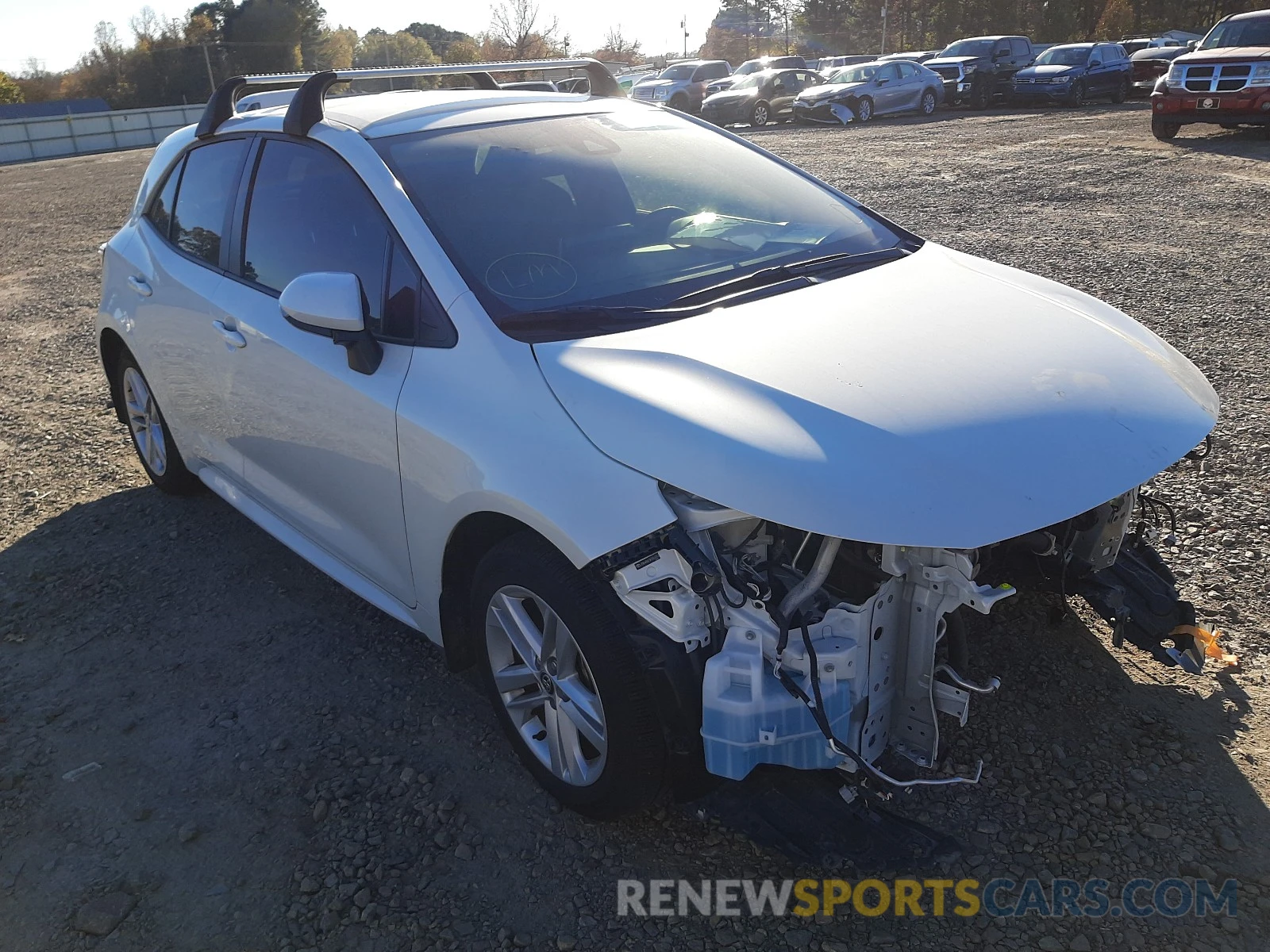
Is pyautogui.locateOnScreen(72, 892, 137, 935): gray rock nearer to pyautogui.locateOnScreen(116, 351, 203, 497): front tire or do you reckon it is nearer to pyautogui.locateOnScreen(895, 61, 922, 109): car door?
pyautogui.locateOnScreen(116, 351, 203, 497): front tire

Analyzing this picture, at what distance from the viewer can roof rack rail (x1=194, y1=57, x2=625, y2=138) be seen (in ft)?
11.2

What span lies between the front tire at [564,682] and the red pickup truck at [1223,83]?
15911 millimetres

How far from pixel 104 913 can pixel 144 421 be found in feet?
9.62

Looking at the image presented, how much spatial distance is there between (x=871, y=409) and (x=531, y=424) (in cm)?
82

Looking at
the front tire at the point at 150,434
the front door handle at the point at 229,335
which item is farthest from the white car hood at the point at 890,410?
the front tire at the point at 150,434

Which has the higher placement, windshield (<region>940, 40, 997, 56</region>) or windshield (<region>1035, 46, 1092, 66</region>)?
windshield (<region>940, 40, 997, 56</region>)

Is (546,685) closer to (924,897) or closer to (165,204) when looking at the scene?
(924,897)

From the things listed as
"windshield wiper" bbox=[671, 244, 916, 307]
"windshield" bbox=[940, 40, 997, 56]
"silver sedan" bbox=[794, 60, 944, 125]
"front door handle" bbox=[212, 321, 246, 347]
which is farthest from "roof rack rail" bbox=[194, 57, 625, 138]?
"windshield" bbox=[940, 40, 997, 56]

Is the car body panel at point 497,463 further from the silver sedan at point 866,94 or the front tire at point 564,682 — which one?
the silver sedan at point 866,94

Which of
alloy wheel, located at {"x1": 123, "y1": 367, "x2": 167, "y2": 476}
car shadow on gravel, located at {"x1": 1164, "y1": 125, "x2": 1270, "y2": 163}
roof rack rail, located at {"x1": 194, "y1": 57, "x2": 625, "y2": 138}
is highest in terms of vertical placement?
roof rack rail, located at {"x1": 194, "y1": 57, "x2": 625, "y2": 138}

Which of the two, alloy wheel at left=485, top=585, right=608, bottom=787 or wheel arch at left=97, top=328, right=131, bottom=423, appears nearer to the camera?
alloy wheel at left=485, top=585, right=608, bottom=787

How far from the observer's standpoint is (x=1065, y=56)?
24.4 metres

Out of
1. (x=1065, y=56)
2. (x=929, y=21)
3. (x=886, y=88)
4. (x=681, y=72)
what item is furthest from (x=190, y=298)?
(x=929, y=21)

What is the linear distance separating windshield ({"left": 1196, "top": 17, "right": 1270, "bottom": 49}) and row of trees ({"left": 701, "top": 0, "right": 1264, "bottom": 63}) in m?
33.5
